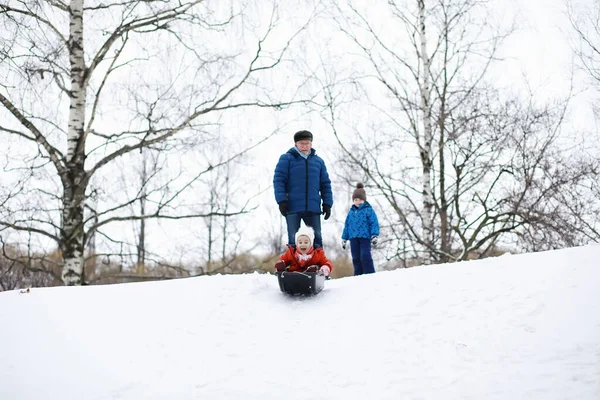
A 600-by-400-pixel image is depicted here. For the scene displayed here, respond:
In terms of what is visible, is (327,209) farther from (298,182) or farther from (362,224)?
(362,224)

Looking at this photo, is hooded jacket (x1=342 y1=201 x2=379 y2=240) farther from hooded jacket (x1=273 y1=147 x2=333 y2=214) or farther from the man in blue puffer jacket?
hooded jacket (x1=273 y1=147 x2=333 y2=214)

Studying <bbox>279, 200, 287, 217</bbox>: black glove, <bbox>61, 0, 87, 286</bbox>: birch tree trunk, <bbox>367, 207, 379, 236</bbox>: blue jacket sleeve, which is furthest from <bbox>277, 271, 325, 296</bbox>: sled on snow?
<bbox>61, 0, 87, 286</bbox>: birch tree trunk

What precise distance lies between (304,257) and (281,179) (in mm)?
1235

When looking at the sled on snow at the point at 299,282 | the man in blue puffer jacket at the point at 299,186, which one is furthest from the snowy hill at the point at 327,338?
the man in blue puffer jacket at the point at 299,186

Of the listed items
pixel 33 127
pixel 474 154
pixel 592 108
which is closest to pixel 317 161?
pixel 33 127

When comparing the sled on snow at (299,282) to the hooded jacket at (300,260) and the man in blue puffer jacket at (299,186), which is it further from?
the man in blue puffer jacket at (299,186)

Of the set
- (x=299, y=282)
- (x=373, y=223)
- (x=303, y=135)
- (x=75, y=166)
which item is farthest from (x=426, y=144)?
(x=75, y=166)

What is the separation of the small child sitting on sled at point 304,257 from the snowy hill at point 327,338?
383mm

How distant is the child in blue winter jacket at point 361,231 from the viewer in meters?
7.21

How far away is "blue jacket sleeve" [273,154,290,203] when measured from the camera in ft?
19.8

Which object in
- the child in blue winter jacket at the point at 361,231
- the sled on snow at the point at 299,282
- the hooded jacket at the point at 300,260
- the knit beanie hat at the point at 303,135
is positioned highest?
the knit beanie hat at the point at 303,135

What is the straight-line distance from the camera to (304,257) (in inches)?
216

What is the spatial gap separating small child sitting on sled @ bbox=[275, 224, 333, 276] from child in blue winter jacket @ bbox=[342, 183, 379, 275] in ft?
5.33

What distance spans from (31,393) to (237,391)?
1498 mm
